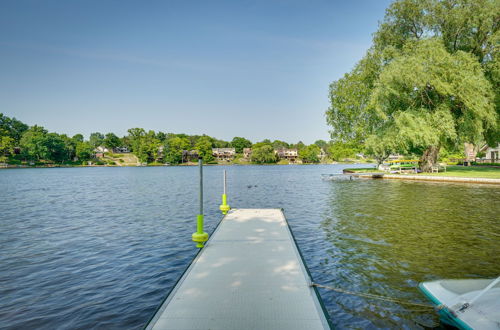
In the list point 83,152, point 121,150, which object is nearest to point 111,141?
point 121,150

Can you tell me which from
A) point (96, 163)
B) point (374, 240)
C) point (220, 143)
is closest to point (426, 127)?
point (374, 240)

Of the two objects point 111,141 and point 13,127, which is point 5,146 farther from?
point 111,141

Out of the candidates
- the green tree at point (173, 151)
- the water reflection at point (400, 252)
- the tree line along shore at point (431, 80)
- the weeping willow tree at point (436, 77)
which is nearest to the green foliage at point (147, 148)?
the green tree at point (173, 151)

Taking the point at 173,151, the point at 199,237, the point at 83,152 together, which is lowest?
the point at 199,237

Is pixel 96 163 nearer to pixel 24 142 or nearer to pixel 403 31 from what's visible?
pixel 24 142

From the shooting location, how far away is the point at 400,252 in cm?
885

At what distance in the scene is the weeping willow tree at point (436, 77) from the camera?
2906 cm

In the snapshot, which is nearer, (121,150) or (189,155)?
(189,155)

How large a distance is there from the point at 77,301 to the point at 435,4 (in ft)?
138

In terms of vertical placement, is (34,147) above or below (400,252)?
above

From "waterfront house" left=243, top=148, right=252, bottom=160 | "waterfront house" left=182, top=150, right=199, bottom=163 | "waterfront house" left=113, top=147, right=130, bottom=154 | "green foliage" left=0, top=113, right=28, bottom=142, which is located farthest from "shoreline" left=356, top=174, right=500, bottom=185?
"waterfront house" left=113, top=147, right=130, bottom=154

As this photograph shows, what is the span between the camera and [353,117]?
44.3 metres

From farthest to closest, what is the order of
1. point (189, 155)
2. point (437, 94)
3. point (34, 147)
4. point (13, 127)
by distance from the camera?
point (189, 155) → point (13, 127) → point (34, 147) → point (437, 94)

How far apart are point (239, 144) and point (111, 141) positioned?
7167 centimetres
